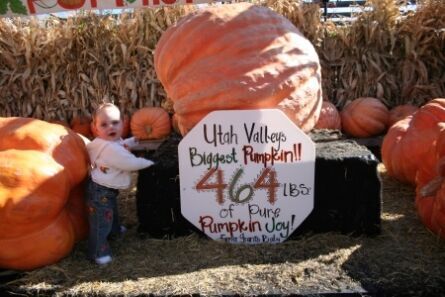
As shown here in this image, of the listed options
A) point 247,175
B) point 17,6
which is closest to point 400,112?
point 247,175

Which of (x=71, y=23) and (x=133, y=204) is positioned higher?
(x=71, y=23)

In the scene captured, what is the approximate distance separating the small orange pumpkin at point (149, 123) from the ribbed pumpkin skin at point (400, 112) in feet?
8.61

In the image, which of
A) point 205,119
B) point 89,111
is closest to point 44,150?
point 205,119

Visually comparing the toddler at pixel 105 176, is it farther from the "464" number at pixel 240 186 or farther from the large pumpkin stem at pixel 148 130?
the large pumpkin stem at pixel 148 130

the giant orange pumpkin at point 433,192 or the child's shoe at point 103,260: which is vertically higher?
the giant orange pumpkin at point 433,192

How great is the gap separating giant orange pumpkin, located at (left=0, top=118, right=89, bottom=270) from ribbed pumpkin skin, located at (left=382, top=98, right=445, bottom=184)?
208 cm

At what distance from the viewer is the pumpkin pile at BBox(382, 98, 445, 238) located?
2240 millimetres

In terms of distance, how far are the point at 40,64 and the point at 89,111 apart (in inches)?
32.6

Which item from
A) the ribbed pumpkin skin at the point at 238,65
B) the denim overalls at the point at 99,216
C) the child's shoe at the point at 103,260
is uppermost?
the ribbed pumpkin skin at the point at 238,65

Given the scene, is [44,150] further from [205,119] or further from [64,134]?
Answer: [205,119]

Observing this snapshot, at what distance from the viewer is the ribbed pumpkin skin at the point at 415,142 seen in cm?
294

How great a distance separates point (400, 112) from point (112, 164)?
384 cm

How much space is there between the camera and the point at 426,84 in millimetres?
5336

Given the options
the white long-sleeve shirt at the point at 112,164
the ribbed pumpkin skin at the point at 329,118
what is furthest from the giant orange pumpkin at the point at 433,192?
the ribbed pumpkin skin at the point at 329,118
